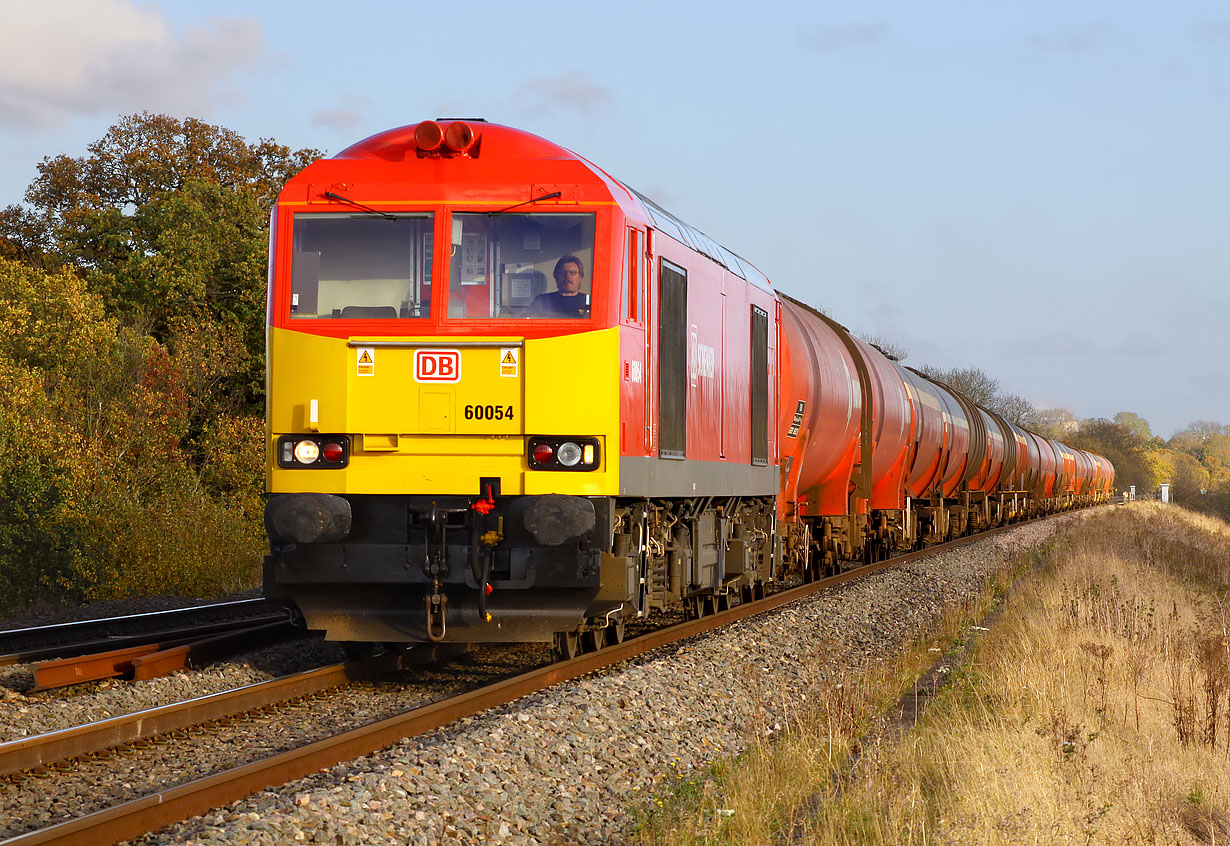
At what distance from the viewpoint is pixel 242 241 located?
31.8m

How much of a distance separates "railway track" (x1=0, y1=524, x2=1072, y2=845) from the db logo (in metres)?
2.07

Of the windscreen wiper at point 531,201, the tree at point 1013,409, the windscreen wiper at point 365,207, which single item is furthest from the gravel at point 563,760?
the tree at point 1013,409

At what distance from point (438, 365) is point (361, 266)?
0.97 m

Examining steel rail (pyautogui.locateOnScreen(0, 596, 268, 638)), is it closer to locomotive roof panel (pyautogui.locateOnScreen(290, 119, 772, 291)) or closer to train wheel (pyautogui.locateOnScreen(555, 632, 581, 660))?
train wheel (pyautogui.locateOnScreen(555, 632, 581, 660))

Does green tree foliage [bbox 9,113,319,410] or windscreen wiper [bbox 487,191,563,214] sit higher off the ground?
green tree foliage [bbox 9,113,319,410]

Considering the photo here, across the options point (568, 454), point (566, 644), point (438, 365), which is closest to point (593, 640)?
point (566, 644)

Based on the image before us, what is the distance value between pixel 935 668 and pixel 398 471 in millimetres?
5420

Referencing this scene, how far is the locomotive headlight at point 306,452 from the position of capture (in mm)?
8742

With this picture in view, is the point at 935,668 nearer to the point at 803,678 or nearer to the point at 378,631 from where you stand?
the point at 803,678

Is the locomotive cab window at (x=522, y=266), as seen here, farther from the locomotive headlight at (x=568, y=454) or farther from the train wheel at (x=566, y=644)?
the train wheel at (x=566, y=644)

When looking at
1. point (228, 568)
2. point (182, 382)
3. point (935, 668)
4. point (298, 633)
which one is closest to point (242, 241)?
point (182, 382)

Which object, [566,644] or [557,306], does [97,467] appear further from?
[557,306]

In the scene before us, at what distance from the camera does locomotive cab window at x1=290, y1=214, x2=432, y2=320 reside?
8883 mm

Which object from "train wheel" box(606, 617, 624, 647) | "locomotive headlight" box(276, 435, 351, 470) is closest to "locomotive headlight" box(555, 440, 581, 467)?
"locomotive headlight" box(276, 435, 351, 470)
